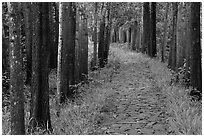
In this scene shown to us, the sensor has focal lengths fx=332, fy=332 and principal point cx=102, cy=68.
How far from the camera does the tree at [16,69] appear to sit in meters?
4.90

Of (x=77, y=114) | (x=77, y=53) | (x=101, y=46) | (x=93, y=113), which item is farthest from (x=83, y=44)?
(x=101, y=46)

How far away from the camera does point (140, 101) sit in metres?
9.42

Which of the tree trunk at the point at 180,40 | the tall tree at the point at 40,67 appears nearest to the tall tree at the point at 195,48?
the tree trunk at the point at 180,40

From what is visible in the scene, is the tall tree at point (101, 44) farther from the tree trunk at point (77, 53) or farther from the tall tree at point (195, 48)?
the tall tree at point (195, 48)

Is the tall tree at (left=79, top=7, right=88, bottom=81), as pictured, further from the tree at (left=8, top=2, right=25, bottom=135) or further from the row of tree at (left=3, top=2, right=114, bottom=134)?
the tree at (left=8, top=2, right=25, bottom=135)

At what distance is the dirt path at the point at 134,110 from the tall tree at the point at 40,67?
1.17 metres

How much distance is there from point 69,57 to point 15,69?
4.43 metres

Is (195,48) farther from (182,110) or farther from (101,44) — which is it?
(101,44)

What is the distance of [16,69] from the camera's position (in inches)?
197

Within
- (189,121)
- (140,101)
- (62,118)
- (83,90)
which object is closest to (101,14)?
(83,90)

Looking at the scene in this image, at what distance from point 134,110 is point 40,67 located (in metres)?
3.11

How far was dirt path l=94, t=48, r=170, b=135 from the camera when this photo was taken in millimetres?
6957

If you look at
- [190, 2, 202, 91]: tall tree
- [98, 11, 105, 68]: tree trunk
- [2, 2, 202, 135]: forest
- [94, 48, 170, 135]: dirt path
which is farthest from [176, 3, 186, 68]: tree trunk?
[98, 11, 105, 68]: tree trunk

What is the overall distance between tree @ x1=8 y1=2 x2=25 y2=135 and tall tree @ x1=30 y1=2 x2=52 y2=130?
1.18 m
